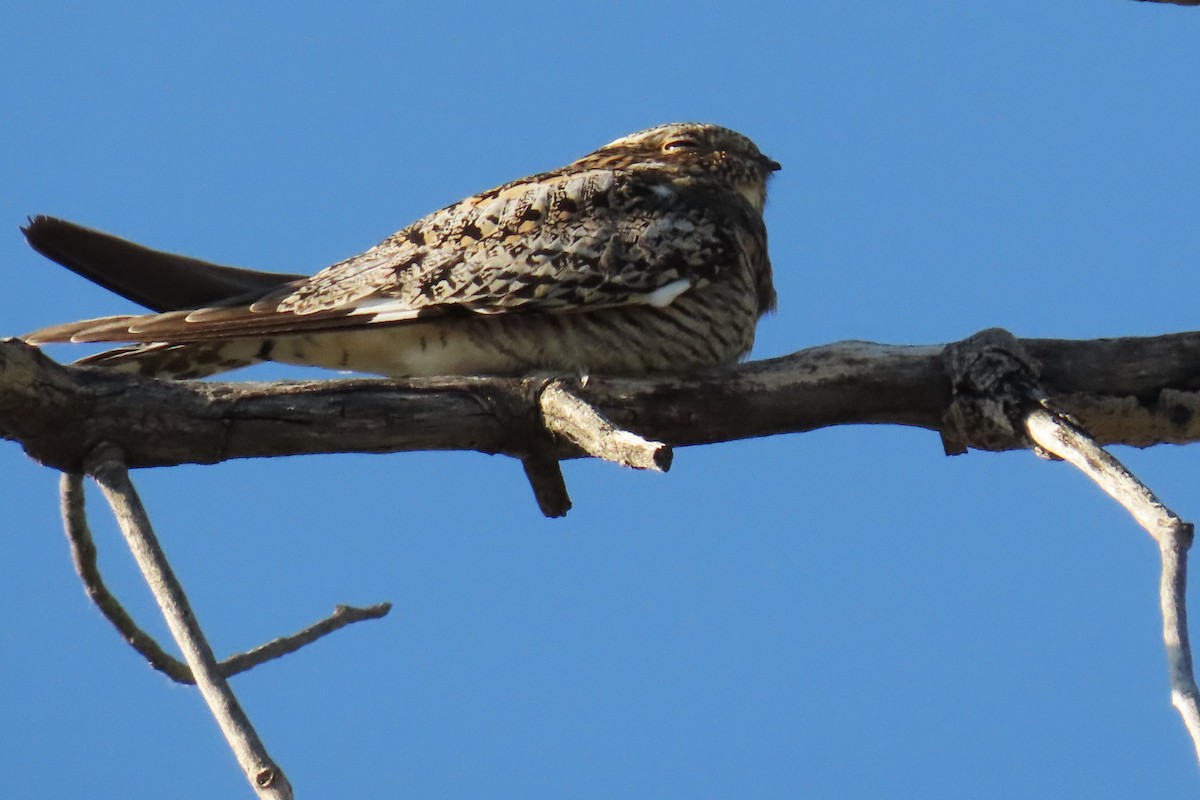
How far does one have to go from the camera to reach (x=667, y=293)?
412 centimetres

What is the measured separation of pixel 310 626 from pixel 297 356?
4.11ft

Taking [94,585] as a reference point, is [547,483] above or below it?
below

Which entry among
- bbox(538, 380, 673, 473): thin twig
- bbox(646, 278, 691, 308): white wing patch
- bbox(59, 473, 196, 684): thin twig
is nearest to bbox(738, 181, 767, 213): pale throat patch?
bbox(646, 278, 691, 308): white wing patch

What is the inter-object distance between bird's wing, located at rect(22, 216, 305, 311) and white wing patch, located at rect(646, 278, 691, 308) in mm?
1057

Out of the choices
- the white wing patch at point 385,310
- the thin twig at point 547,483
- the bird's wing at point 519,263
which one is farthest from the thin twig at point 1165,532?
the white wing patch at point 385,310

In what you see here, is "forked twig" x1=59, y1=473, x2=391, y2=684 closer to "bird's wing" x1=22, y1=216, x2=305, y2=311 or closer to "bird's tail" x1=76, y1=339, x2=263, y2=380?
"bird's tail" x1=76, y1=339, x2=263, y2=380

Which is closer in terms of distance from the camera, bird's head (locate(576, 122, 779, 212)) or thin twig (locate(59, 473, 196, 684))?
thin twig (locate(59, 473, 196, 684))

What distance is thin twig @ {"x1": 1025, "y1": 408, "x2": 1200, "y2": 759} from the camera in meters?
2.18

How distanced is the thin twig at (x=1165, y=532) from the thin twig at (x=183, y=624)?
129cm

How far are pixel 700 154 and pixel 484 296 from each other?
4.38 feet

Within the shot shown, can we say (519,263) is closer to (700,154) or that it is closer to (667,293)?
(667,293)

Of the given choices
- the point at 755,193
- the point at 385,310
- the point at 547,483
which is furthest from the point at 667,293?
the point at 755,193

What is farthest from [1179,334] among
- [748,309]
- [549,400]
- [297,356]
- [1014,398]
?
[297,356]

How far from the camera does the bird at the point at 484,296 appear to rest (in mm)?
3877
